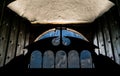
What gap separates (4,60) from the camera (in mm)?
3535

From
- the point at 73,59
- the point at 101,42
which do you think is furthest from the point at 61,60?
the point at 101,42

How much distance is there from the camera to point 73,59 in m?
3.75

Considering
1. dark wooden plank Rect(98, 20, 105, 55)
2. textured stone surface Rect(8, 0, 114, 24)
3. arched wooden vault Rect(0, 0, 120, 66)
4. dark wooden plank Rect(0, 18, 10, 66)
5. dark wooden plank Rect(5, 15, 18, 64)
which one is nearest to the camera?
dark wooden plank Rect(0, 18, 10, 66)

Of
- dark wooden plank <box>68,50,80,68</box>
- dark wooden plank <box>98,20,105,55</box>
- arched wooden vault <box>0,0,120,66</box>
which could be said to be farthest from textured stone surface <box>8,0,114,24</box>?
dark wooden plank <box>68,50,80,68</box>

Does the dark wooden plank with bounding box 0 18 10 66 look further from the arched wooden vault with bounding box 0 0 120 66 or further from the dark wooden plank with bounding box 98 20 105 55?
the dark wooden plank with bounding box 98 20 105 55

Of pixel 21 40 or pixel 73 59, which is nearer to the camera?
pixel 73 59

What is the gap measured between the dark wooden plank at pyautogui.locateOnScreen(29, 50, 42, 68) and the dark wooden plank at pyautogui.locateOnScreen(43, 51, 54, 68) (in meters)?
0.09

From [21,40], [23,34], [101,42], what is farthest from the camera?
[23,34]

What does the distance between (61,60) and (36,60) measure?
472 millimetres

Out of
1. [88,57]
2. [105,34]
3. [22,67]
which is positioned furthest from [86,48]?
[22,67]

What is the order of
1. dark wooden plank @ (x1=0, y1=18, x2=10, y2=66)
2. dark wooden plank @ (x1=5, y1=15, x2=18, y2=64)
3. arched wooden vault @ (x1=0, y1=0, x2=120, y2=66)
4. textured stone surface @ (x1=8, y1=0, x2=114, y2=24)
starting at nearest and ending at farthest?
dark wooden plank @ (x1=0, y1=18, x2=10, y2=66) → arched wooden vault @ (x1=0, y1=0, x2=120, y2=66) → dark wooden plank @ (x1=5, y1=15, x2=18, y2=64) → textured stone surface @ (x1=8, y1=0, x2=114, y2=24)

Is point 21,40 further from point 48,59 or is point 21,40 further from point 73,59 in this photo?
point 73,59

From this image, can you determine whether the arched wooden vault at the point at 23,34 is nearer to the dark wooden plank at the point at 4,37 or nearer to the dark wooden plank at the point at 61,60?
the dark wooden plank at the point at 4,37

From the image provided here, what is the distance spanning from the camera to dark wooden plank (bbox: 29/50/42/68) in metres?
3.78
